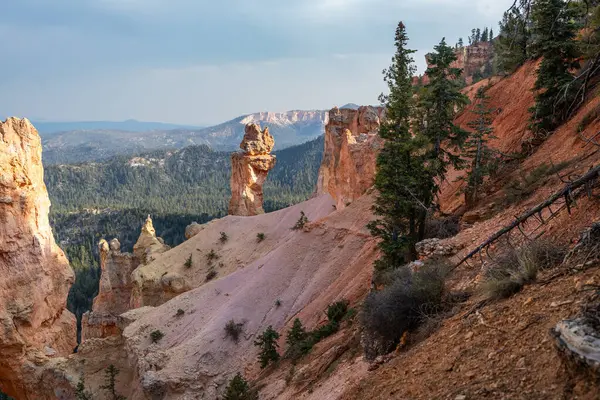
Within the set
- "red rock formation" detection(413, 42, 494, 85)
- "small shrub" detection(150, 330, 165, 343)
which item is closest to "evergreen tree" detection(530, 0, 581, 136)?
"small shrub" detection(150, 330, 165, 343)

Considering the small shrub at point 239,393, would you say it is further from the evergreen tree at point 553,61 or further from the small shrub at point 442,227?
the evergreen tree at point 553,61

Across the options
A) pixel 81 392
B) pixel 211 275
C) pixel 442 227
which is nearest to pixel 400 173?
pixel 442 227

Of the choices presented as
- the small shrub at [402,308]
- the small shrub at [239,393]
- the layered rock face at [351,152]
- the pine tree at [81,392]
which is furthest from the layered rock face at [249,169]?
the small shrub at [402,308]

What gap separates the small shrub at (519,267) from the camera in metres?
5.92

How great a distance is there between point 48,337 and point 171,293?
9.45 metres

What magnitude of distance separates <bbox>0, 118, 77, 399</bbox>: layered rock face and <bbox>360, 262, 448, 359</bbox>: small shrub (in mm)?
26347

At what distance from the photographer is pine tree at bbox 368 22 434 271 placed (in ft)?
50.5

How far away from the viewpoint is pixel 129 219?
111250mm

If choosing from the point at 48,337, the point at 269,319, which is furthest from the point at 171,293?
the point at 269,319

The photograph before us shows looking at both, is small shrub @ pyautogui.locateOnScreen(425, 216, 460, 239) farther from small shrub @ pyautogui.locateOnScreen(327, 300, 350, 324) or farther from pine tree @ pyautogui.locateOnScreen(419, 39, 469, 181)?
small shrub @ pyautogui.locateOnScreen(327, 300, 350, 324)

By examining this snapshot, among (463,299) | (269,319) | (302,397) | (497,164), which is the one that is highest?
(497,164)

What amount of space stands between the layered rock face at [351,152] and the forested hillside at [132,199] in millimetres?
47687

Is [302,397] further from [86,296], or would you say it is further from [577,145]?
[86,296]

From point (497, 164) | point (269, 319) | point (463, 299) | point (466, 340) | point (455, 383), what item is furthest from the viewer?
point (269, 319)
